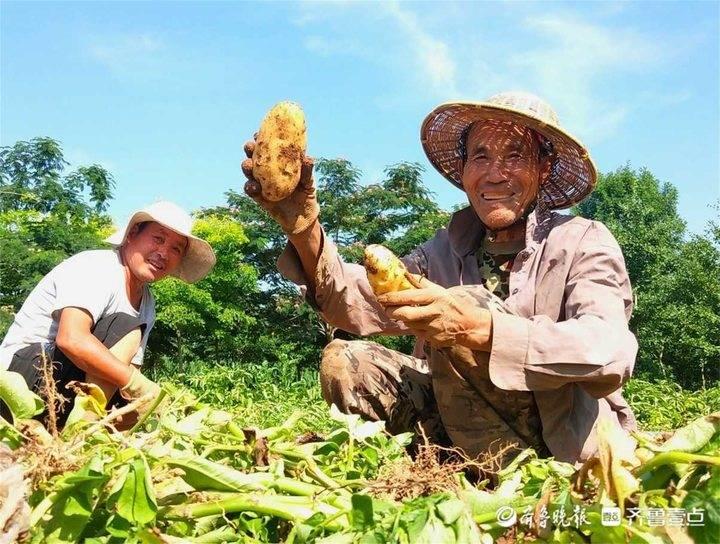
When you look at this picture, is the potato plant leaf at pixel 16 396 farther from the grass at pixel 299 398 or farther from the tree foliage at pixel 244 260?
the tree foliage at pixel 244 260

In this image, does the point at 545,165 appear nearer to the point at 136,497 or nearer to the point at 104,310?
the point at 104,310

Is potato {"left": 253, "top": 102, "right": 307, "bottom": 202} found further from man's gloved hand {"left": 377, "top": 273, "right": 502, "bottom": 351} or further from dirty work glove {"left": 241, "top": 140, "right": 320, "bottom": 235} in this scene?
man's gloved hand {"left": 377, "top": 273, "right": 502, "bottom": 351}

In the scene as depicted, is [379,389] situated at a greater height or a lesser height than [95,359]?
greater

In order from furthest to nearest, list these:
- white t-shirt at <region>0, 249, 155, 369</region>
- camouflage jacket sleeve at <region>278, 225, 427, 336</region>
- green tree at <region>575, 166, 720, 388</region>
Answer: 1. green tree at <region>575, 166, 720, 388</region>
2. white t-shirt at <region>0, 249, 155, 369</region>
3. camouflage jacket sleeve at <region>278, 225, 427, 336</region>

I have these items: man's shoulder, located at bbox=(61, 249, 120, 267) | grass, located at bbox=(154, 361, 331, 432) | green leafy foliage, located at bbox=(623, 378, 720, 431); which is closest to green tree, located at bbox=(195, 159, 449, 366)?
grass, located at bbox=(154, 361, 331, 432)

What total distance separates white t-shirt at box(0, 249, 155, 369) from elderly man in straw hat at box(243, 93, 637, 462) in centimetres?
89

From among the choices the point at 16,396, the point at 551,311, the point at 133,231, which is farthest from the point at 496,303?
the point at 133,231

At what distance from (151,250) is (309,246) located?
1093mm

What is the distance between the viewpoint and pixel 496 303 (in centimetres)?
211

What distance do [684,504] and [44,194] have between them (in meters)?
13.8

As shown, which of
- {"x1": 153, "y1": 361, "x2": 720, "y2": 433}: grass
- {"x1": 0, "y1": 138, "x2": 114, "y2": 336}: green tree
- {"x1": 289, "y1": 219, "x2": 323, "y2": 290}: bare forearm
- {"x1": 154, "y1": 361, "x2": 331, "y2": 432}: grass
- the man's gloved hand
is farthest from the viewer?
{"x1": 0, "y1": 138, "x2": 114, "y2": 336}: green tree

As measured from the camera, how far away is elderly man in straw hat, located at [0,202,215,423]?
2.71 meters

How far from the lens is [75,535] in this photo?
A: 984 mm

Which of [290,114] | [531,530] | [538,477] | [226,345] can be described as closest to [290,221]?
[290,114]
